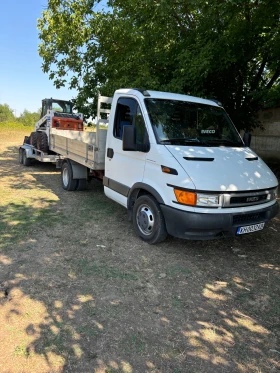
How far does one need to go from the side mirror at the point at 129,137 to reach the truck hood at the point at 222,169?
52cm

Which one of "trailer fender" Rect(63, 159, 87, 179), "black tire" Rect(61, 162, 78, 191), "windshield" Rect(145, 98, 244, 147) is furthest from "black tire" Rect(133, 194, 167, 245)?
"black tire" Rect(61, 162, 78, 191)

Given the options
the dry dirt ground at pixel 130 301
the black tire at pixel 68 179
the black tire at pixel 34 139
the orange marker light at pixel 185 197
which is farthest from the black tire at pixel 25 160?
the orange marker light at pixel 185 197

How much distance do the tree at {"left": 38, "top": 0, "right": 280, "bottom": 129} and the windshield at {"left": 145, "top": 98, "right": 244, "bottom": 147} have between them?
2796 mm

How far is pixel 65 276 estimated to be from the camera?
11.3ft

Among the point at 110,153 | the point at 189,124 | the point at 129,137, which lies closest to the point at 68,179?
the point at 110,153

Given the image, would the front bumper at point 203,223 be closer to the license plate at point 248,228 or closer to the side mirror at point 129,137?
the license plate at point 248,228

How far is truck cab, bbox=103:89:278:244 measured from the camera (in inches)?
146

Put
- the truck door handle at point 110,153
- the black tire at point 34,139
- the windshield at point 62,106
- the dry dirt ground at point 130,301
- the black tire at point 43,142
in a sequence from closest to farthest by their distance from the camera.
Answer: the dry dirt ground at point 130,301 → the truck door handle at point 110,153 → the black tire at point 43,142 → the black tire at point 34,139 → the windshield at point 62,106

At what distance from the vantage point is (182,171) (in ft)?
12.3

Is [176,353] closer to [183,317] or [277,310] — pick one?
[183,317]

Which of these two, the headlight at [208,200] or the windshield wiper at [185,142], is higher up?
the windshield wiper at [185,142]

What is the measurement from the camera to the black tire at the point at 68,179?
7223mm

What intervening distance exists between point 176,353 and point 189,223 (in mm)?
1606

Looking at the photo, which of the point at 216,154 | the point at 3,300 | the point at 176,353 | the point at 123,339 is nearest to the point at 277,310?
the point at 176,353
